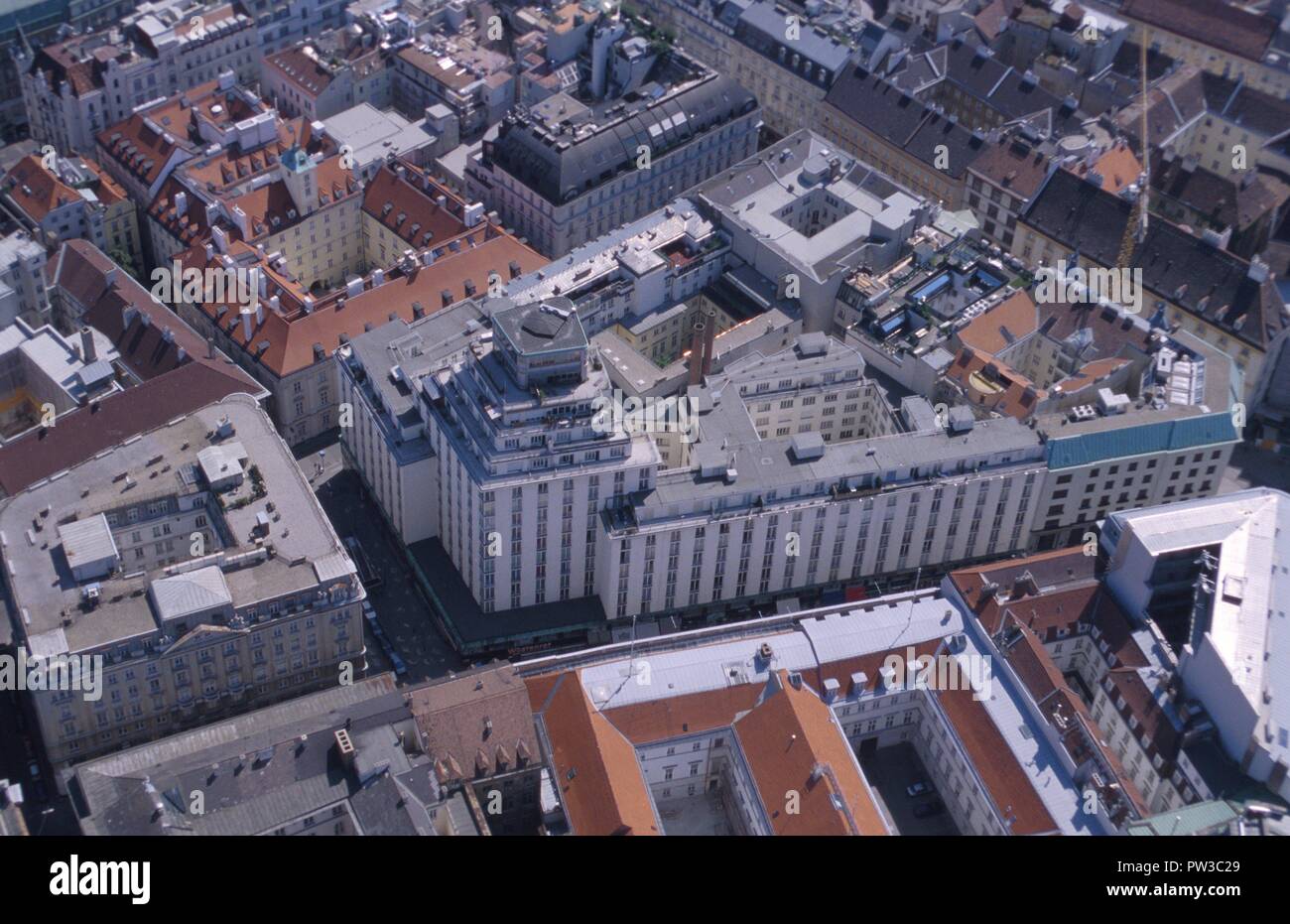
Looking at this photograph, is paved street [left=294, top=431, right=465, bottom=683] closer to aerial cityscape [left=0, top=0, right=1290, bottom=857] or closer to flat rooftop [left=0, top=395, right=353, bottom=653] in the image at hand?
aerial cityscape [left=0, top=0, right=1290, bottom=857]

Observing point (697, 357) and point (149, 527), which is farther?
point (697, 357)

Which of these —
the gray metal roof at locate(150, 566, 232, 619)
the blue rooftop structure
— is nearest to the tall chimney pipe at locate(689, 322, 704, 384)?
the blue rooftop structure

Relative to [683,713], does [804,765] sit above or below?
above

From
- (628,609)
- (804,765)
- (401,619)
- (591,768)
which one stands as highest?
(804,765)

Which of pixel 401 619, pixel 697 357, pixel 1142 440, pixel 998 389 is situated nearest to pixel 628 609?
pixel 401 619

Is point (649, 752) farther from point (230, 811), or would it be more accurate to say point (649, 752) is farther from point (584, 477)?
point (230, 811)

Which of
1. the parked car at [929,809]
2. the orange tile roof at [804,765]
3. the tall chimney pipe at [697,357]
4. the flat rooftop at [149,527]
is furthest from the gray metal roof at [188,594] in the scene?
the parked car at [929,809]

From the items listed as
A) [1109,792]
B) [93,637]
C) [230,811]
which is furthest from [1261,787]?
[93,637]

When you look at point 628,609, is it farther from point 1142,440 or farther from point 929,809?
point 1142,440
